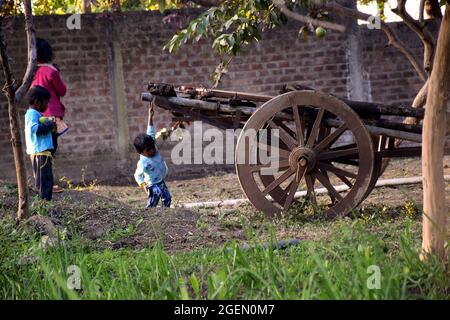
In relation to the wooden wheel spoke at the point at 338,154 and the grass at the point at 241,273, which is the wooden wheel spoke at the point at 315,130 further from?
the grass at the point at 241,273

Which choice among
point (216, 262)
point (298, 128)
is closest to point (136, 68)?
point (298, 128)

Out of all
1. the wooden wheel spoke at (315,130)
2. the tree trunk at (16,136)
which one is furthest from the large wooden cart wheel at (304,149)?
the tree trunk at (16,136)

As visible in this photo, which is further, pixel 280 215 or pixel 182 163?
pixel 182 163

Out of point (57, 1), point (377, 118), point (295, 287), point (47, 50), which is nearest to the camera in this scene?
point (295, 287)

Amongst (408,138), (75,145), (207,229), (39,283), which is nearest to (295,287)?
(39,283)

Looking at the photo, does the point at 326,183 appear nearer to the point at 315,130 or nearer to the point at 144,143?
the point at 315,130

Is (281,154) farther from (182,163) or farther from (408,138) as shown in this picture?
(182,163)

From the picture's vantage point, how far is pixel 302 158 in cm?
696

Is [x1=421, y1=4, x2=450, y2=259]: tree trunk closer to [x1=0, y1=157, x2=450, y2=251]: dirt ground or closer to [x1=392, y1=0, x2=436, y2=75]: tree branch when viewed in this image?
[x1=0, y1=157, x2=450, y2=251]: dirt ground

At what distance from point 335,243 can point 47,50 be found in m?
5.15

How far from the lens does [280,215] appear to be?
7066 mm

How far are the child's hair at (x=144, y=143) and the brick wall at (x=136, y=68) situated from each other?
10.5ft

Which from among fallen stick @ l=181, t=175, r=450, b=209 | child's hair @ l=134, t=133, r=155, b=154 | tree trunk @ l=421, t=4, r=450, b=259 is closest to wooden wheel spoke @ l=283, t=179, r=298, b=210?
fallen stick @ l=181, t=175, r=450, b=209

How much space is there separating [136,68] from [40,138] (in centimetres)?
346
